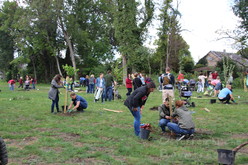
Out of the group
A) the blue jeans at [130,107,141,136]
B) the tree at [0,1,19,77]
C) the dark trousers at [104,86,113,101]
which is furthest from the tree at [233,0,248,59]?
the tree at [0,1,19,77]

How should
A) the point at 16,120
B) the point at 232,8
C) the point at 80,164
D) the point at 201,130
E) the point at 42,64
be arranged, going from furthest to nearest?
the point at 42,64
the point at 232,8
the point at 16,120
the point at 201,130
the point at 80,164

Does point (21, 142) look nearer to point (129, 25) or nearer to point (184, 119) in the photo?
point (184, 119)

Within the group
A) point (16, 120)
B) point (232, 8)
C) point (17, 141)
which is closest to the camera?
point (17, 141)

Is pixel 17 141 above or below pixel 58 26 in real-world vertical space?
below

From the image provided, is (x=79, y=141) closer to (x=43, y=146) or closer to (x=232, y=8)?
(x=43, y=146)

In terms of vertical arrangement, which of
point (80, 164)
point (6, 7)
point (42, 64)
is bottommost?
point (80, 164)

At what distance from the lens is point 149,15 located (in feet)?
118

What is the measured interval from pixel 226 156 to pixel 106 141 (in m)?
2.79

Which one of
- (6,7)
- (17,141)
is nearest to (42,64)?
(6,7)

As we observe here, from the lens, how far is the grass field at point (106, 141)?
501 cm

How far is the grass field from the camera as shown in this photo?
16.4 ft

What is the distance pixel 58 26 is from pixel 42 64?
37.3 feet

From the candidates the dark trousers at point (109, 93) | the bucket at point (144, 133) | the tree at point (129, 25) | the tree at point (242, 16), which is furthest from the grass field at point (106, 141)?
the tree at point (129, 25)

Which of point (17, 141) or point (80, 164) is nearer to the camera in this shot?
point (80, 164)
